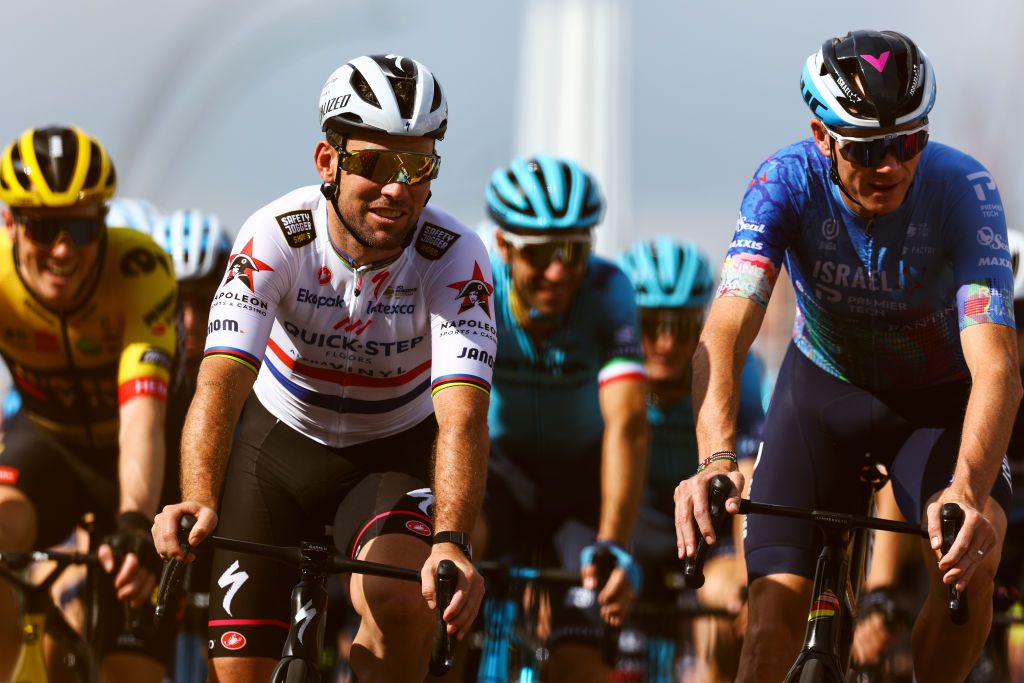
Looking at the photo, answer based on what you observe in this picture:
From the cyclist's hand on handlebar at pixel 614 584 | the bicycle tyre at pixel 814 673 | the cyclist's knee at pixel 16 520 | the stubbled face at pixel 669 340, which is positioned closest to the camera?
the bicycle tyre at pixel 814 673

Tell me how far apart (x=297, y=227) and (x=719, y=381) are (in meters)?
1.66

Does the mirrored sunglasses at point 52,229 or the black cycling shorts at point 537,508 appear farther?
the black cycling shorts at point 537,508

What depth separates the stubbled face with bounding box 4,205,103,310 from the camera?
809cm

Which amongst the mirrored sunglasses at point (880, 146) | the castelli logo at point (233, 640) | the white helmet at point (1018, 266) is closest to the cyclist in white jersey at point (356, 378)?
the castelli logo at point (233, 640)

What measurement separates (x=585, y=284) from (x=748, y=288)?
304 centimetres

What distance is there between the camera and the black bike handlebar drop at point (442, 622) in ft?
17.2

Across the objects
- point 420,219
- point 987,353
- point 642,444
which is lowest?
point 642,444

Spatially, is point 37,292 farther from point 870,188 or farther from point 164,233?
point 870,188

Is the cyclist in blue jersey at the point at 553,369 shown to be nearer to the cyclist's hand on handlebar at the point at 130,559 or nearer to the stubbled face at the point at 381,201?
the cyclist's hand on handlebar at the point at 130,559

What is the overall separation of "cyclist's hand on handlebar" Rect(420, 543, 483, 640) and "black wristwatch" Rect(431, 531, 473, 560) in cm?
7

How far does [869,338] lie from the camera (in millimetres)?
6602

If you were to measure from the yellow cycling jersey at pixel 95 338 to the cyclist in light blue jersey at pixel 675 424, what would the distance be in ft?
12.7

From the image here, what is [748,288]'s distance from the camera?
20.2 feet

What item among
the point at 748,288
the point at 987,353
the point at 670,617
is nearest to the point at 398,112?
the point at 748,288
